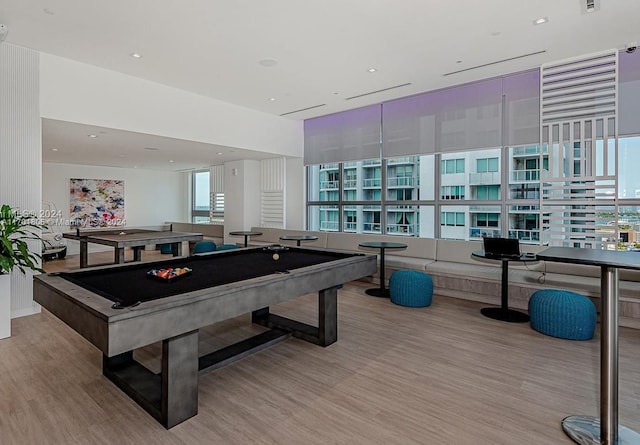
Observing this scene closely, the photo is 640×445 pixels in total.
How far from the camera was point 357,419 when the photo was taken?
2264mm

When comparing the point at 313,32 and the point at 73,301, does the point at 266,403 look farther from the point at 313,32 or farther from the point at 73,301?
the point at 313,32

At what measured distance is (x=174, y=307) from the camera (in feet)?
6.48

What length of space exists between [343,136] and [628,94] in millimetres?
4576

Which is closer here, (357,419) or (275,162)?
(357,419)

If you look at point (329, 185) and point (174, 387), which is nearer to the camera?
point (174, 387)

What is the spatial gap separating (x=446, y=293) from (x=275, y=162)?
4.93m

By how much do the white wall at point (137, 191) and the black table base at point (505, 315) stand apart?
9.88 m

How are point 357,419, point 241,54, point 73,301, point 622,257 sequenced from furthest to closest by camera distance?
point 241,54 < point 357,419 < point 73,301 < point 622,257

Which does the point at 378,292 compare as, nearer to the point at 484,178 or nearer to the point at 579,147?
the point at 484,178

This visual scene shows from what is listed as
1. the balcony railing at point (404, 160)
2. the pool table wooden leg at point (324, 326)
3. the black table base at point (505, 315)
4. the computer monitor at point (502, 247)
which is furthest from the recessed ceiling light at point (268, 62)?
the black table base at point (505, 315)

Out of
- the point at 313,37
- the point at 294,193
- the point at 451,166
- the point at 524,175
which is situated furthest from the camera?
the point at 294,193

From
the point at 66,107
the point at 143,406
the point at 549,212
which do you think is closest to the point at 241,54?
the point at 66,107

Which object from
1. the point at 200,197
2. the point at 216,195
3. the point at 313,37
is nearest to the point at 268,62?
the point at 313,37

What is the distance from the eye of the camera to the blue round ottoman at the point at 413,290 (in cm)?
475
